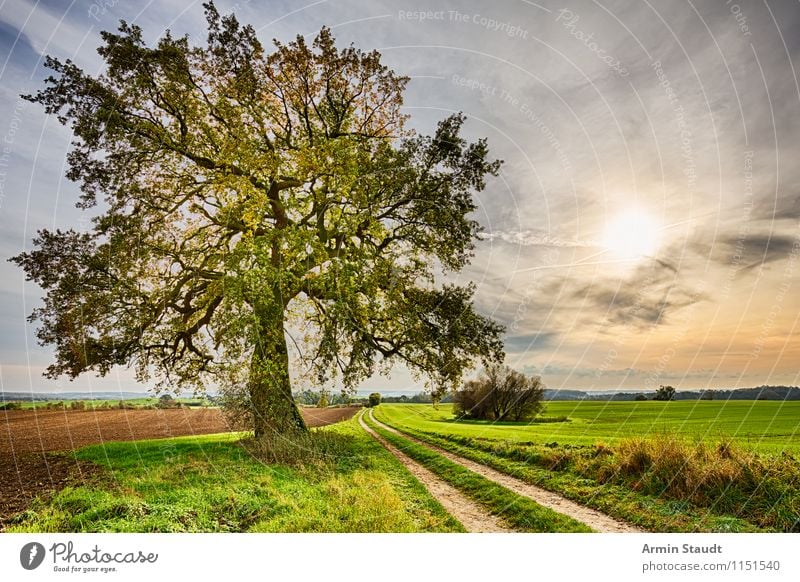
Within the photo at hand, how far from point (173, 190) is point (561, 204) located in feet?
36.5

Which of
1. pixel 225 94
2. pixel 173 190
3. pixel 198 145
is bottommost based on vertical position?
pixel 173 190

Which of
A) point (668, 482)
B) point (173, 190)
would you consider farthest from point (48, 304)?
point (668, 482)

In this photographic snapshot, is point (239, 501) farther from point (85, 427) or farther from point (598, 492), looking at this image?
point (85, 427)

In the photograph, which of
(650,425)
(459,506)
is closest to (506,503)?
(459,506)

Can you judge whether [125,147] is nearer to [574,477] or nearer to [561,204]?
[561,204]

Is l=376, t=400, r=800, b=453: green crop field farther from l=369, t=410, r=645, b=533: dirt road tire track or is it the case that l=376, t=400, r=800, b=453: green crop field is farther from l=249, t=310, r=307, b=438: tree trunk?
l=249, t=310, r=307, b=438: tree trunk

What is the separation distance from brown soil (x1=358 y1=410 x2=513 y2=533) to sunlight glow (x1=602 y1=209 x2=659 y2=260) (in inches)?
244

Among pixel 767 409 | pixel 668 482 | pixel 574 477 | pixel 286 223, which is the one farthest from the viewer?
pixel 767 409

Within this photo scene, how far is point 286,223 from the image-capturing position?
1448 centimetres

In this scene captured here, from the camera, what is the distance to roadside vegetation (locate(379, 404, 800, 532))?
711cm
